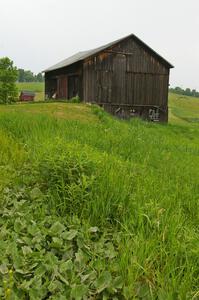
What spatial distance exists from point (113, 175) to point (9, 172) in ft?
4.18

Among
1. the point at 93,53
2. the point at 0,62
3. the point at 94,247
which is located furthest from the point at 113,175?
the point at 0,62

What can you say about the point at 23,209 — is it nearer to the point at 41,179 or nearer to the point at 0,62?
the point at 41,179

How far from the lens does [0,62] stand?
3388cm

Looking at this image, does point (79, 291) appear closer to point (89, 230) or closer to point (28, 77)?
point (89, 230)

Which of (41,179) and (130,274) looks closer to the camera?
(130,274)

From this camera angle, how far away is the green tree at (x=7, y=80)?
33.2 m

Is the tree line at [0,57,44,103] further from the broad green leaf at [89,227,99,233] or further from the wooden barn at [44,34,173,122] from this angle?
the broad green leaf at [89,227,99,233]

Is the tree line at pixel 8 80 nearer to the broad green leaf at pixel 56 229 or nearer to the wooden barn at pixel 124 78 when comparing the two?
the wooden barn at pixel 124 78

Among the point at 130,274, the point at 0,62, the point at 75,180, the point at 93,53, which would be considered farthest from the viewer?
the point at 0,62

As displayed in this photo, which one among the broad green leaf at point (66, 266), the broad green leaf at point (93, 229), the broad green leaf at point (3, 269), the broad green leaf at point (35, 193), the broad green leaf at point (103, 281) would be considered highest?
the broad green leaf at point (35, 193)

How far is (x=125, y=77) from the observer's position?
89.4 feet

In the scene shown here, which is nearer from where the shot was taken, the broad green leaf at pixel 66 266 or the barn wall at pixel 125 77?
the broad green leaf at pixel 66 266

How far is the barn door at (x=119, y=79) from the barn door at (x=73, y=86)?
8.84 ft

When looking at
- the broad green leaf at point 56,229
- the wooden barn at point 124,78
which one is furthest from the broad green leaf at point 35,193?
the wooden barn at point 124,78
